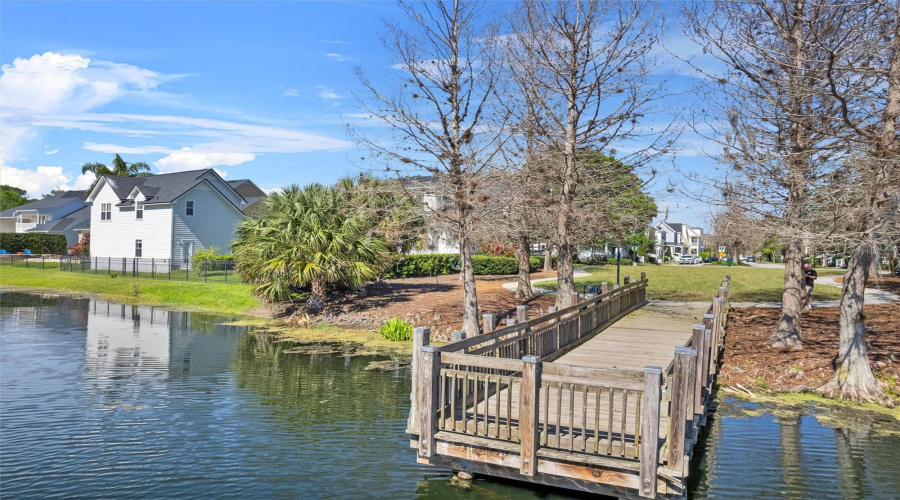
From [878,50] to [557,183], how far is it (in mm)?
10500

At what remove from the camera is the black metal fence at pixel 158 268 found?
3762cm

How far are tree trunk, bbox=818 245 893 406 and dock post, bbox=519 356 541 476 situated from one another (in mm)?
8577

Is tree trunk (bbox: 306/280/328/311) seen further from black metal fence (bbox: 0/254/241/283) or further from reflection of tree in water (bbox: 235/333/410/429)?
black metal fence (bbox: 0/254/241/283)

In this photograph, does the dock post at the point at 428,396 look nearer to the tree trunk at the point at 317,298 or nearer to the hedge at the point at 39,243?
the tree trunk at the point at 317,298

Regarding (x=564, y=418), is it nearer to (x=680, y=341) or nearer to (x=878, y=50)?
(x=680, y=341)

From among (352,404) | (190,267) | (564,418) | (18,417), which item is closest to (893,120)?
(564,418)

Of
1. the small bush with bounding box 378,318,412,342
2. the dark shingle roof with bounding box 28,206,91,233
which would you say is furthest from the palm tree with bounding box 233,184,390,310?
the dark shingle roof with bounding box 28,206,91,233

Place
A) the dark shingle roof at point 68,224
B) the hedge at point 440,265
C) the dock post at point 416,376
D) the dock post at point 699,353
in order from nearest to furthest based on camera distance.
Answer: the dock post at point 416,376, the dock post at point 699,353, the hedge at point 440,265, the dark shingle roof at point 68,224

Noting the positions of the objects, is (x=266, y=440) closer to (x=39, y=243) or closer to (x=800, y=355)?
(x=800, y=355)

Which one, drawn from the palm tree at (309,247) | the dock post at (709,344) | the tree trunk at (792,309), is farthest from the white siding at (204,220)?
the dock post at (709,344)

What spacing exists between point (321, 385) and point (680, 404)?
367 inches

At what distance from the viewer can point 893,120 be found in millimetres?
11961

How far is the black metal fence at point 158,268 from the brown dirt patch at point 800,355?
25658 mm

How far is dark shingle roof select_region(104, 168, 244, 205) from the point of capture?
45.5 meters
